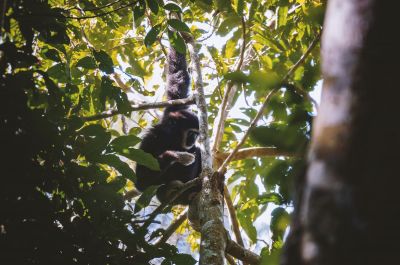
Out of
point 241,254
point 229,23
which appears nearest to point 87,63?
point 241,254

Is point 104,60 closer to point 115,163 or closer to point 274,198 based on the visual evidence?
point 115,163

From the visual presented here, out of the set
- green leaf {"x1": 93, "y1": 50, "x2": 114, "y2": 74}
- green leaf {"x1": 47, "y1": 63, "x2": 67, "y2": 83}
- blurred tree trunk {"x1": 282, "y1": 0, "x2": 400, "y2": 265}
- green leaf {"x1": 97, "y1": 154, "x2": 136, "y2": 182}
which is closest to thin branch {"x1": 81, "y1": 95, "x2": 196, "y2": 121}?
green leaf {"x1": 47, "y1": 63, "x2": 67, "y2": 83}

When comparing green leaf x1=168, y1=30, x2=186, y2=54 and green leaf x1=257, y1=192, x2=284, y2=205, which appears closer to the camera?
green leaf x1=257, y1=192, x2=284, y2=205

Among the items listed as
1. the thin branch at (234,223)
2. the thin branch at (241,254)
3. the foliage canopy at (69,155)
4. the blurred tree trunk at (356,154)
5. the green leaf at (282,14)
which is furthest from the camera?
the thin branch at (234,223)

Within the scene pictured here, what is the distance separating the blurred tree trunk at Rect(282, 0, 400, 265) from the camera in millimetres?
555

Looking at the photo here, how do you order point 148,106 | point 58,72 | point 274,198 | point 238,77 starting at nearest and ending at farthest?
point 238,77
point 274,198
point 58,72
point 148,106

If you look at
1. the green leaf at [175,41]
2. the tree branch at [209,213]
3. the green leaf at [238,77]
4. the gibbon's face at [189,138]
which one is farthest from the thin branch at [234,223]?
the green leaf at [238,77]

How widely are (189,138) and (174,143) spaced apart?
24cm

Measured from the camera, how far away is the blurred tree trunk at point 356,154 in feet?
1.82

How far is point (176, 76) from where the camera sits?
539 cm

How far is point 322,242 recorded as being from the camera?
0.58 meters

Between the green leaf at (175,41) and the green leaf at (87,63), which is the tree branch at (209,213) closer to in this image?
the green leaf at (175,41)

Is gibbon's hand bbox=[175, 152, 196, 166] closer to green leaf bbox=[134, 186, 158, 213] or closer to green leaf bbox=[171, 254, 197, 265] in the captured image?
green leaf bbox=[134, 186, 158, 213]

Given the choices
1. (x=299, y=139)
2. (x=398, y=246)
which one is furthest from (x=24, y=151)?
(x=398, y=246)
